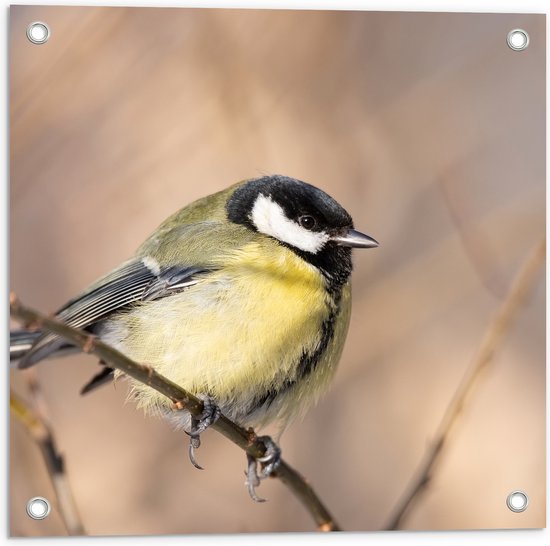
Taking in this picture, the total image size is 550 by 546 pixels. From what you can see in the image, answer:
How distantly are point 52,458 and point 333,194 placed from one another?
3.01ft

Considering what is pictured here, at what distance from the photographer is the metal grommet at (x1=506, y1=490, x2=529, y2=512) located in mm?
1820

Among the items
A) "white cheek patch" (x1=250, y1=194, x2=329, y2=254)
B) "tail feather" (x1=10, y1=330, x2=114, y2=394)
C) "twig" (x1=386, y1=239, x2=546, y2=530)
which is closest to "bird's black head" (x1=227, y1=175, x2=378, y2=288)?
"white cheek patch" (x1=250, y1=194, x2=329, y2=254)

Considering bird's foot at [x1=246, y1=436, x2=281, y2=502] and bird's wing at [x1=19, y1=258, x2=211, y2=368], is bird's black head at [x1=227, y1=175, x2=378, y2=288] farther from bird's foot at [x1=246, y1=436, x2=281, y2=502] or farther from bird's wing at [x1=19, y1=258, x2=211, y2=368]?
bird's foot at [x1=246, y1=436, x2=281, y2=502]

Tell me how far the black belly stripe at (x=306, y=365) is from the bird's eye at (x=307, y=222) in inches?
7.0

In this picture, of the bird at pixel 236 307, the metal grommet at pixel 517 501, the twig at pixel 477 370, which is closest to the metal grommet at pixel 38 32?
the bird at pixel 236 307

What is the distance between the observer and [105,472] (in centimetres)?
175

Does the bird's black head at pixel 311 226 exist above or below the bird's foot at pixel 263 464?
above

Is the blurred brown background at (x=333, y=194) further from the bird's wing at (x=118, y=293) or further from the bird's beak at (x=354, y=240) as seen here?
the bird's beak at (x=354, y=240)

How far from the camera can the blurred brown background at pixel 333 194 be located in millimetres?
1735

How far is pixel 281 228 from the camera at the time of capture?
1.66 meters

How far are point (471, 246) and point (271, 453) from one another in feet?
2.24

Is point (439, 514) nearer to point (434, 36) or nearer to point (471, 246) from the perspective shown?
point (471, 246)

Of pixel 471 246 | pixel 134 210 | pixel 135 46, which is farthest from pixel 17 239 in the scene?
pixel 471 246

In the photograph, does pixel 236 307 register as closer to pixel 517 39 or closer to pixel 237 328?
pixel 237 328
